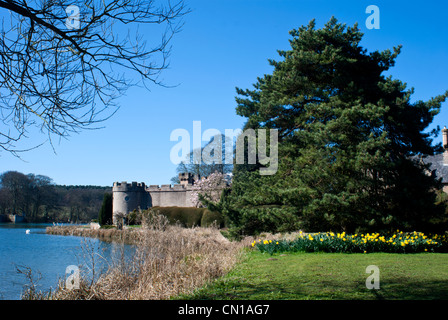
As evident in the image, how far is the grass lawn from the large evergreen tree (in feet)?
6.27

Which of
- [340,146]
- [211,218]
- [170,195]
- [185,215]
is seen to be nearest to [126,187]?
[170,195]

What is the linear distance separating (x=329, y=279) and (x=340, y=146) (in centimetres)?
531

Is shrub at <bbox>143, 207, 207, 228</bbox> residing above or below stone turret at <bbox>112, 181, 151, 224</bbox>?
below

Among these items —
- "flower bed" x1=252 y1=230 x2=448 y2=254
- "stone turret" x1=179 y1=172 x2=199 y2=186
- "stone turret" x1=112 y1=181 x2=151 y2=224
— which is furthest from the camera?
"stone turret" x1=112 y1=181 x2=151 y2=224

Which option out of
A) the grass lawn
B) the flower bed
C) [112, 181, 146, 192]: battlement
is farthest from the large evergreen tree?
[112, 181, 146, 192]: battlement

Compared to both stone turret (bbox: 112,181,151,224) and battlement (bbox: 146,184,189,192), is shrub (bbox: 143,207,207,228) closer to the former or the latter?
battlement (bbox: 146,184,189,192)

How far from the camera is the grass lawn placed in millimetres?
4988

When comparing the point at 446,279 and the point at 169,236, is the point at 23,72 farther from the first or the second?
the point at 446,279

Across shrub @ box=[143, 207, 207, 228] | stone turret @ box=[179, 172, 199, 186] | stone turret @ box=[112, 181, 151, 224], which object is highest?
stone turret @ box=[179, 172, 199, 186]

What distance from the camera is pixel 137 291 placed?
5.83 meters

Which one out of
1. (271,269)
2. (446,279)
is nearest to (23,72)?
(271,269)

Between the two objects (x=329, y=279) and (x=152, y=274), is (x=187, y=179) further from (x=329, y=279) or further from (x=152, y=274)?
(x=329, y=279)

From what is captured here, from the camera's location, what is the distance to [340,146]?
34.4ft
